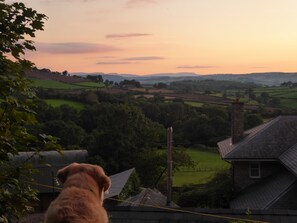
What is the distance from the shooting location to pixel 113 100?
79.7 meters

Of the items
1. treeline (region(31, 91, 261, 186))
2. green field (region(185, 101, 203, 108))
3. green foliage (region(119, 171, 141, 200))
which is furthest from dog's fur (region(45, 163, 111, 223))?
green field (region(185, 101, 203, 108))

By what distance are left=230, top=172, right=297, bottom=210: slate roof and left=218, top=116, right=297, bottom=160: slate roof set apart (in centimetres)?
145

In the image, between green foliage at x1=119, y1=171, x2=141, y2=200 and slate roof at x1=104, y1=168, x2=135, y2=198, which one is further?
green foliage at x1=119, y1=171, x2=141, y2=200

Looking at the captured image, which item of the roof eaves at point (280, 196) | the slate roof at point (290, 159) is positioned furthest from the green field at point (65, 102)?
the roof eaves at point (280, 196)

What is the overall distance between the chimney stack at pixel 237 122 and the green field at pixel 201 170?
15.0 meters

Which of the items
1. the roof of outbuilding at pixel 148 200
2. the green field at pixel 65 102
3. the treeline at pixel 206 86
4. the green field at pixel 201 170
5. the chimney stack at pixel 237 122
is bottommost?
the green field at pixel 201 170

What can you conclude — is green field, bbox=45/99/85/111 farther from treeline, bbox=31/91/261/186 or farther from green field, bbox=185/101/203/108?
green field, bbox=185/101/203/108

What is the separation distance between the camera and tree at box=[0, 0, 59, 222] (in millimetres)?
4035

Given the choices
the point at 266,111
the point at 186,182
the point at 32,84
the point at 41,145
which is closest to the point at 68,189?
the point at 41,145

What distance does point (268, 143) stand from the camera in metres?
25.8

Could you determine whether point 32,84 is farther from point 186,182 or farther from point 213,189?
point 186,182

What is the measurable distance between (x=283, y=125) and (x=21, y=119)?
25.2 metres

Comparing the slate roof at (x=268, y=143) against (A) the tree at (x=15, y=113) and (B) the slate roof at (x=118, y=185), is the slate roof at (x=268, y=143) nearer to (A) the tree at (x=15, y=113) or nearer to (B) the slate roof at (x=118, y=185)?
(B) the slate roof at (x=118, y=185)

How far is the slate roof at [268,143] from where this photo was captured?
25266mm
